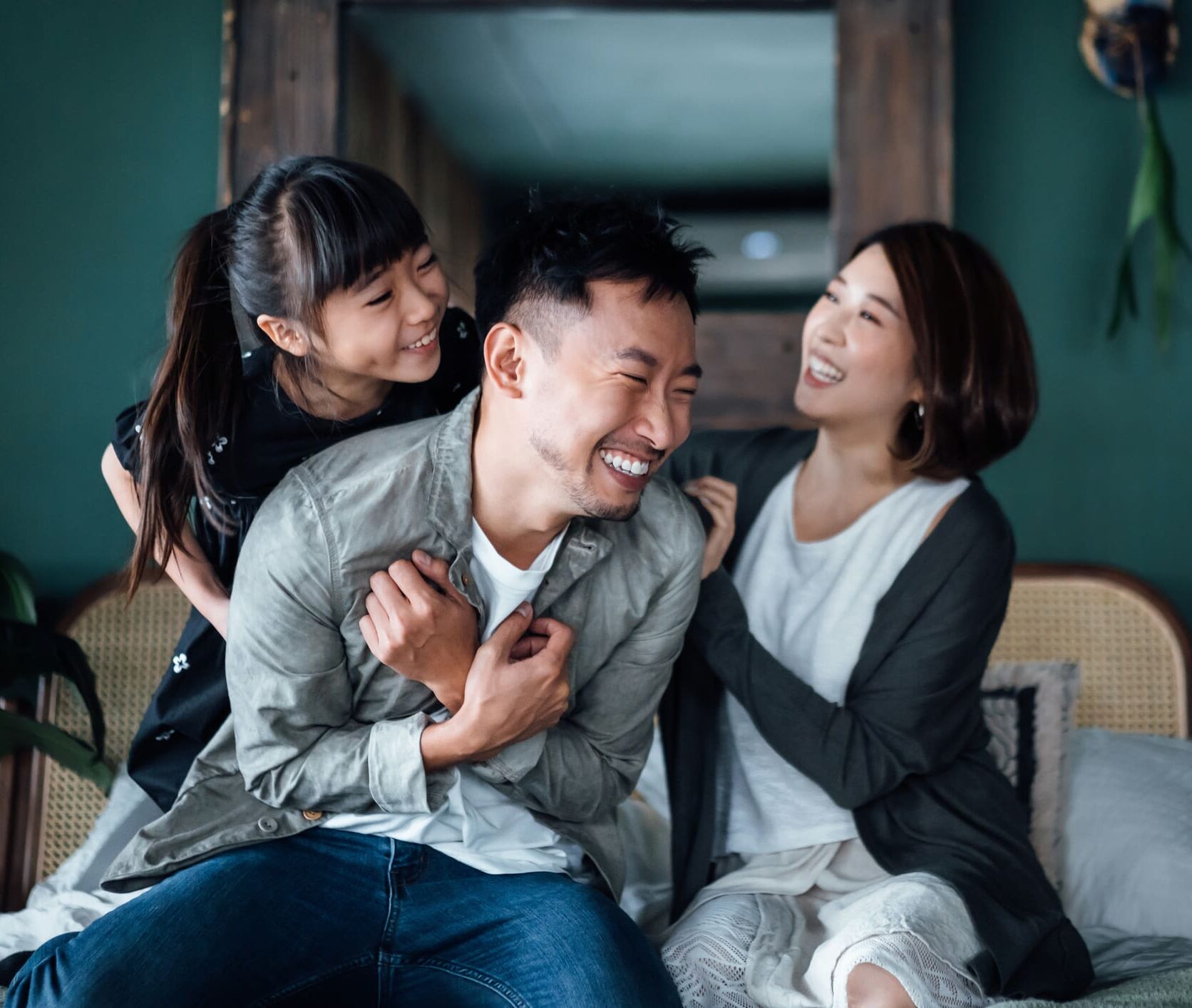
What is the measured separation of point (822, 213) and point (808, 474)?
72 cm

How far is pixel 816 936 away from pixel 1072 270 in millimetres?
1479

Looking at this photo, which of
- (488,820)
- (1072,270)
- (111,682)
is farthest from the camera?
(1072,270)

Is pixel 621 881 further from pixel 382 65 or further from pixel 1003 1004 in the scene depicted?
pixel 382 65

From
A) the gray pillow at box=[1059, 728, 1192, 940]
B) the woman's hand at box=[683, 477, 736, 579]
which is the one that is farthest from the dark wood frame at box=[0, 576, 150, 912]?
the gray pillow at box=[1059, 728, 1192, 940]

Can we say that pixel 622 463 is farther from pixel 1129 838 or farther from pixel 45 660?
pixel 45 660

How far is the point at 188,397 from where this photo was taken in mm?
1344

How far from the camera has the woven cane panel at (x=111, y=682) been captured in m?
2.05

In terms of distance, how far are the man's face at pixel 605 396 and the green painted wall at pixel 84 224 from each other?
133 cm

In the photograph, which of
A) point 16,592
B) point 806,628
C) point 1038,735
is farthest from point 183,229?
point 1038,735

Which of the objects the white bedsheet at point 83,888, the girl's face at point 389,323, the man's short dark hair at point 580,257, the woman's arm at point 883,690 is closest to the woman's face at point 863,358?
the woman's arm at point 883,690

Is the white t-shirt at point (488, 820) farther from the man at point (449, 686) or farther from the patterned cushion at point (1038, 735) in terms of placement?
the patterned cushion at point (1038, 735)

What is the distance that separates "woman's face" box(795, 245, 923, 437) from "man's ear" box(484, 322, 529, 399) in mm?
498

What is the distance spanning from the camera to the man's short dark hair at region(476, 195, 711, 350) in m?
1.25

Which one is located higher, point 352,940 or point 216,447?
point 216,447
